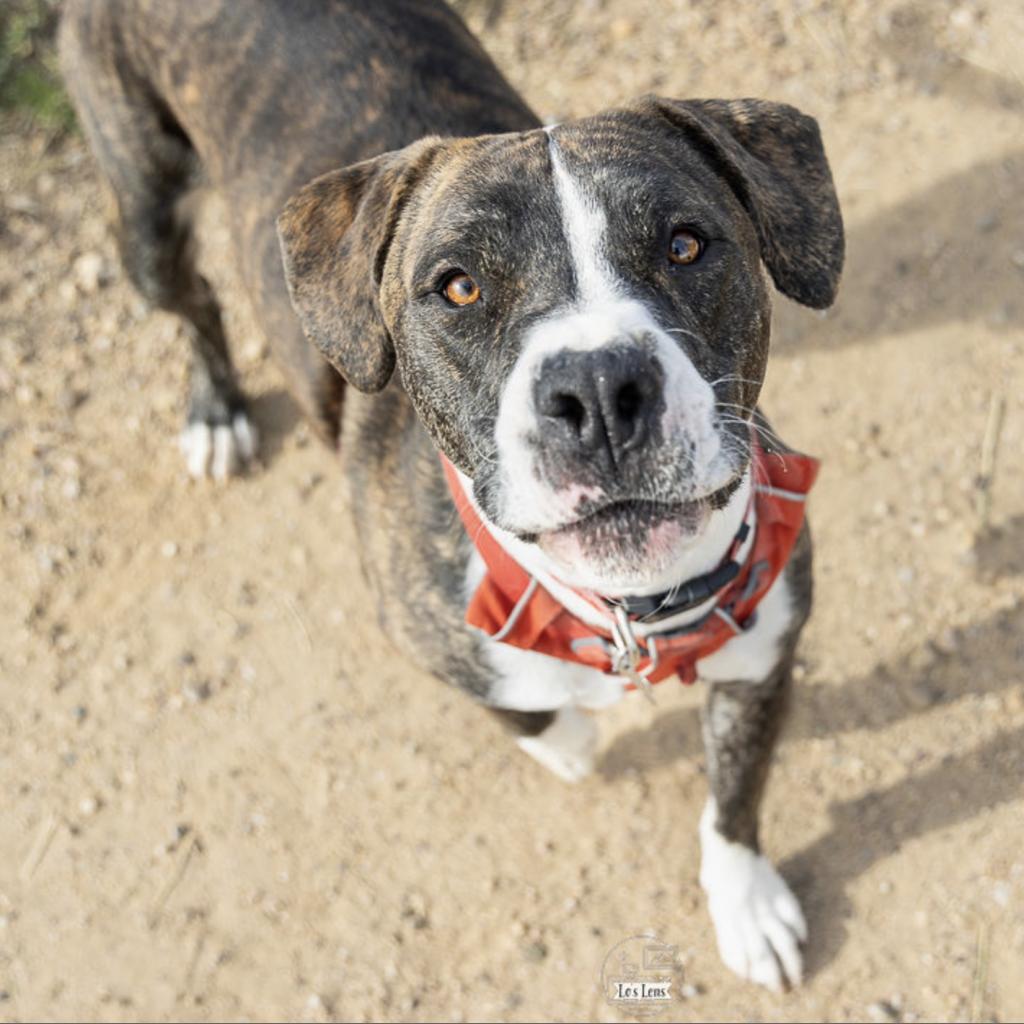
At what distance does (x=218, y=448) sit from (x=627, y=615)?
2.41m

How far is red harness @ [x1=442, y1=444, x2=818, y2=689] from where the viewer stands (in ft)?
9.09

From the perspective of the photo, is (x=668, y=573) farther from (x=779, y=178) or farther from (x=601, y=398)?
(x=779, y=178)

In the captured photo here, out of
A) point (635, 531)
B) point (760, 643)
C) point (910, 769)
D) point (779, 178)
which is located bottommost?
point (910, 769)

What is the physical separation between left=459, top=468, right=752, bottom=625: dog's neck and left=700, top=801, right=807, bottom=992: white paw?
103 centimetres

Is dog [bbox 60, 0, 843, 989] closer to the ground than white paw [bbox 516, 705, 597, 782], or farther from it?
farther from it

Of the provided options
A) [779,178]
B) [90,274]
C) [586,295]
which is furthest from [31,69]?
Answer: [586,295]

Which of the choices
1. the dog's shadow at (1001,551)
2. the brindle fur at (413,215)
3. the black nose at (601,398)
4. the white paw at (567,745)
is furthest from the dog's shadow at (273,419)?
the black nose at (601,398)

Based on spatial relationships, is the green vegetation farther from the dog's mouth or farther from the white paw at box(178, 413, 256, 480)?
the dog's mouth

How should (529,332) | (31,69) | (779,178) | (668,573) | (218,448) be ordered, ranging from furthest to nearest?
(31,69) < (218,448) < (779,178) < (668,573) < (529,332)

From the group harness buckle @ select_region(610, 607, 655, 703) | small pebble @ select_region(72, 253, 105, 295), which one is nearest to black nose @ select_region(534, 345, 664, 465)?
harness buckle @ select_region(610, 607, 655, 703)

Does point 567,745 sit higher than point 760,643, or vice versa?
point 760,643

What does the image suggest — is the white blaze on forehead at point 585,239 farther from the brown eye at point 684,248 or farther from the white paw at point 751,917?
the white paw at point 751,917

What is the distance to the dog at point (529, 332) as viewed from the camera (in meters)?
2.22

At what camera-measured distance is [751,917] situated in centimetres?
Answer: 349
